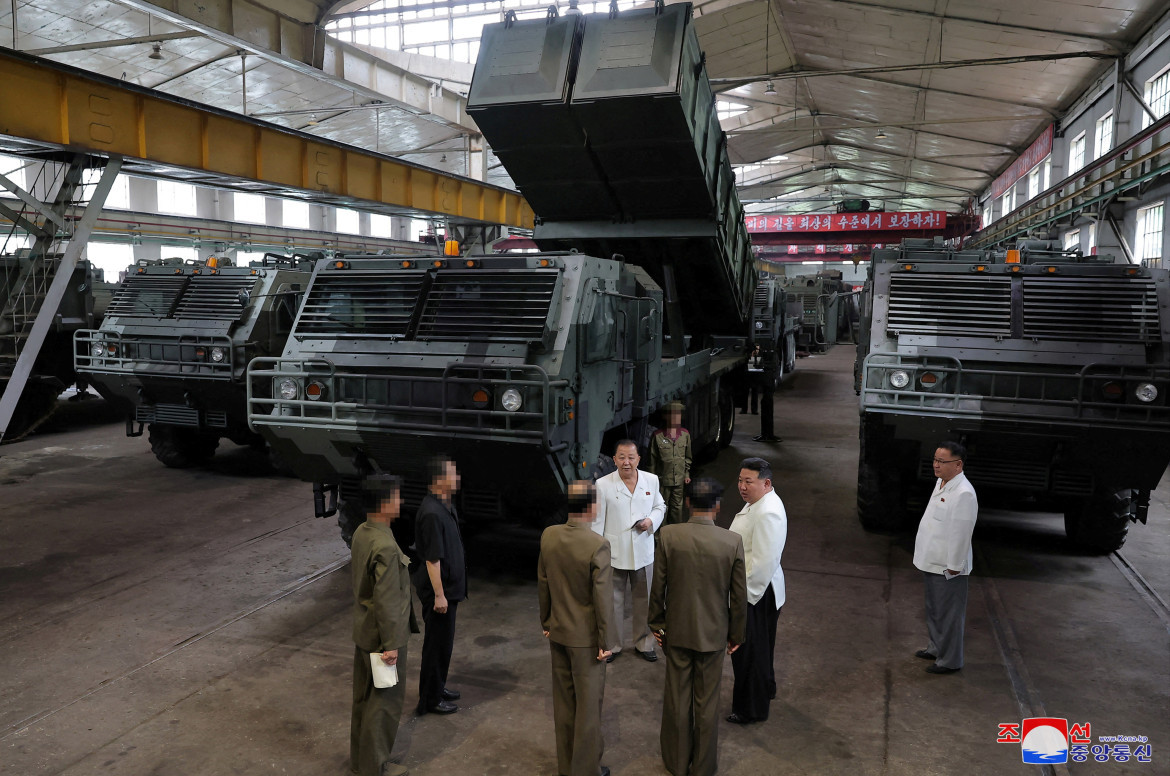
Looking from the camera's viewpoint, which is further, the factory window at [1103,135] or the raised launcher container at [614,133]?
the factory window at [1103,135]

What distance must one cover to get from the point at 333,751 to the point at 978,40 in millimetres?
17295

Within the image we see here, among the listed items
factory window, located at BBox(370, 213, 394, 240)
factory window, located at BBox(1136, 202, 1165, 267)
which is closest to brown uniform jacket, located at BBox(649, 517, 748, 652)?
factory window, located at BBox(1136, 202, 1165, 267)

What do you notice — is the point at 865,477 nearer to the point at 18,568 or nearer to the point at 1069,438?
the point at 1069,438

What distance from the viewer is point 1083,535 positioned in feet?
24.8

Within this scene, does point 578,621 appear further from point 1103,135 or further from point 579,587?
point 1103,135

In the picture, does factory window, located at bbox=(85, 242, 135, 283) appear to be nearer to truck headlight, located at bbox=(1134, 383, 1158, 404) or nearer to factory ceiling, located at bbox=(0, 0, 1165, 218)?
factory ceiling, located at bbox=(0, 0, 1165, 218)

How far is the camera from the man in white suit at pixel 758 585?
437 cm

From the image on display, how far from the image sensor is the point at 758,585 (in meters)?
4.41

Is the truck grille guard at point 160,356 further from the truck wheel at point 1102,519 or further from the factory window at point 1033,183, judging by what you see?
the factory window at point 1033,183

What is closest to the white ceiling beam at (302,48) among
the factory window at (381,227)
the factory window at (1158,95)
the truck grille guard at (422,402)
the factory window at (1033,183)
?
the truck grille guard at (422,402)

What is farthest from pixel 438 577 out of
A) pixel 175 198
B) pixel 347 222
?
pixel 347 222

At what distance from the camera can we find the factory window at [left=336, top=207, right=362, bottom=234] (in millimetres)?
34531

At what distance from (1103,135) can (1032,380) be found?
44.7 ft

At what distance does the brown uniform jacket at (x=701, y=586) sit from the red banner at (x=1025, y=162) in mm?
20957
